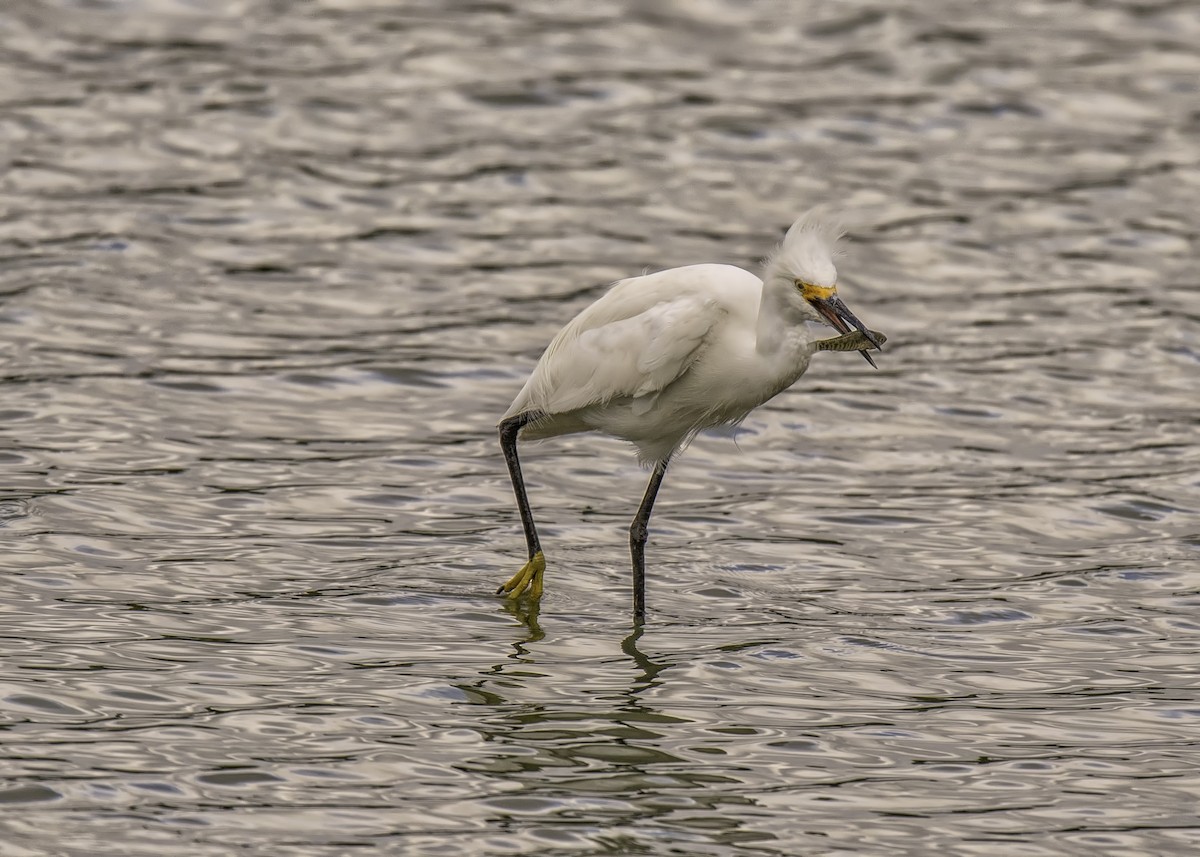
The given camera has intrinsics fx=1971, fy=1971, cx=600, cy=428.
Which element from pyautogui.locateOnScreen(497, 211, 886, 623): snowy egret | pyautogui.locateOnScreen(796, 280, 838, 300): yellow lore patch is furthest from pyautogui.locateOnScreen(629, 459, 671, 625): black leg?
pyautogui.locateOnScreen(796, 280, 838, 300): yellow lore patch

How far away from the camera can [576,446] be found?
38.7 feet

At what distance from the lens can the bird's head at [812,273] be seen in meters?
7.89

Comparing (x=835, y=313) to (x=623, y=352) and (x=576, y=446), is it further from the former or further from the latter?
(x=576, y=446)

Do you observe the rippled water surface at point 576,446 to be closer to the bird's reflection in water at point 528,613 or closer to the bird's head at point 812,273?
the bird's reflection in water at point 528,613

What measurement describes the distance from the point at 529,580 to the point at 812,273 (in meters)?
2.11

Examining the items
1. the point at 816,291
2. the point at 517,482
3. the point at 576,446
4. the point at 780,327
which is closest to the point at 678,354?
the point at 780,327

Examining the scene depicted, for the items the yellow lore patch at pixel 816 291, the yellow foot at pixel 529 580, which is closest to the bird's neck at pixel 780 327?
the yellow lore patch at pixel 816 291

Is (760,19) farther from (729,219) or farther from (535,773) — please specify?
(535,773)

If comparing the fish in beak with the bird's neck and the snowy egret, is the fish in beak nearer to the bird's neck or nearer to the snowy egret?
the snowy egret

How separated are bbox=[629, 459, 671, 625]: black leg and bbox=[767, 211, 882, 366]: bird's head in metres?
1.46

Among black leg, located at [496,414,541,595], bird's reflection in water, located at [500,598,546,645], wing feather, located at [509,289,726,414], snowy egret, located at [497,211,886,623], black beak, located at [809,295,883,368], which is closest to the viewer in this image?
black beak, located at [809,295,883,368]

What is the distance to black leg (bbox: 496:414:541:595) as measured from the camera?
29.8 ft

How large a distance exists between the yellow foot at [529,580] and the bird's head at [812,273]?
182 cm

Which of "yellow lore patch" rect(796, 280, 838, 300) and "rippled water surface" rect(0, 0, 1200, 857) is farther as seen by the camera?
"yellow lore patch" rect(796, 280, 838, 300)
